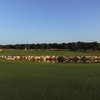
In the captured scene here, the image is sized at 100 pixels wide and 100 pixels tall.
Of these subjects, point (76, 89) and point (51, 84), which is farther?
point (51, 84)

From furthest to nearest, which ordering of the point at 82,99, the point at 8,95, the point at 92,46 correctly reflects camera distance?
the point at 92,46
the point at 8,95
the point at 82,99

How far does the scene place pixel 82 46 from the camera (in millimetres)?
130125

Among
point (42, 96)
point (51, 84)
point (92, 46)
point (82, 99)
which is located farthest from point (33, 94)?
point (92, 46)

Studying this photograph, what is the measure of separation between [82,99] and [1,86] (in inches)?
204

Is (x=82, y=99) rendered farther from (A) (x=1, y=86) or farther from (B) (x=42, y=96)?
(A) (x=1, y=86)

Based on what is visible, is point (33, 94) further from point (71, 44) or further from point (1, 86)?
point (71, 44)

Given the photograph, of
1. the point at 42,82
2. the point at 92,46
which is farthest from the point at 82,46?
the point at 42,82

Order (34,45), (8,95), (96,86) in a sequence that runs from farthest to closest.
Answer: (34,45), (96,86), (8,95)

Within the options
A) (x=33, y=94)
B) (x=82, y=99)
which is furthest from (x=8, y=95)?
(x=82, y=99)

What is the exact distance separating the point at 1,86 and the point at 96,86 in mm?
4682

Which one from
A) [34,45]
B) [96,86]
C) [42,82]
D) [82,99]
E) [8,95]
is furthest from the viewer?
[34,45]

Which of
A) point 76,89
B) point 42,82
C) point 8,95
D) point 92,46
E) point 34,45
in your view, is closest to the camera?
point 8,95

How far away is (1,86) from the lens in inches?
687

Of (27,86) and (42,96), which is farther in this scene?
(27,86)
